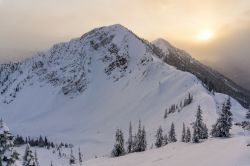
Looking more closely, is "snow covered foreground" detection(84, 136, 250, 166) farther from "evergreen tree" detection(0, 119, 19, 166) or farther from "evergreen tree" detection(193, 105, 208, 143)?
"evergreen tree" detection(0, 119, 19, 166)

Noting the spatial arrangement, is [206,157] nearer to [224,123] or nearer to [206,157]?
[206,157]

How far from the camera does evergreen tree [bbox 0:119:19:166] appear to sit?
33506 mm

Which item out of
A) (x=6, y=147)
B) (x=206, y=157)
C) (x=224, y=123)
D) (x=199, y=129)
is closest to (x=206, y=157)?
(x=206, y=157)

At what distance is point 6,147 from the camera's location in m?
33.8

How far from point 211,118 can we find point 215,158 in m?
111

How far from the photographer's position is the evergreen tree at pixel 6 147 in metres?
33.5

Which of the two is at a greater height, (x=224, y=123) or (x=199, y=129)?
(x=224, y=123)

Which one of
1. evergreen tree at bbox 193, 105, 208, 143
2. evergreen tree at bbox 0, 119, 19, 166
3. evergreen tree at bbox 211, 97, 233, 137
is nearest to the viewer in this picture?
evergreen tree at bbox 0, 119, 19, 166

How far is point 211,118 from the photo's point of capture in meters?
172

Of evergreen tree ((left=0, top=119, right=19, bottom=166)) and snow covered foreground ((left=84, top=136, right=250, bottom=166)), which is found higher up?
evergreen tree ((left=0, top=119, right=19, bottom=166))

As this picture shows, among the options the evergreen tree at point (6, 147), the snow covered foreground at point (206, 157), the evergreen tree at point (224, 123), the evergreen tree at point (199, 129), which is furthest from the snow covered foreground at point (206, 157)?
the evergreen tree at point (6, 147)

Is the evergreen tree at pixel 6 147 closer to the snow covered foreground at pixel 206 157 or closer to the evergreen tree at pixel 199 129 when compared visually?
the snow covered foreground at pixel 206 157

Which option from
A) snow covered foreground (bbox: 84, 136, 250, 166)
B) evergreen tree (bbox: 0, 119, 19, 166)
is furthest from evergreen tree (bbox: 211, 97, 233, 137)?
evergreen tree (bbox: 0, 119, 19, 166)

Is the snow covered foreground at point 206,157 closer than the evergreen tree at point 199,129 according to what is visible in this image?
Yes
